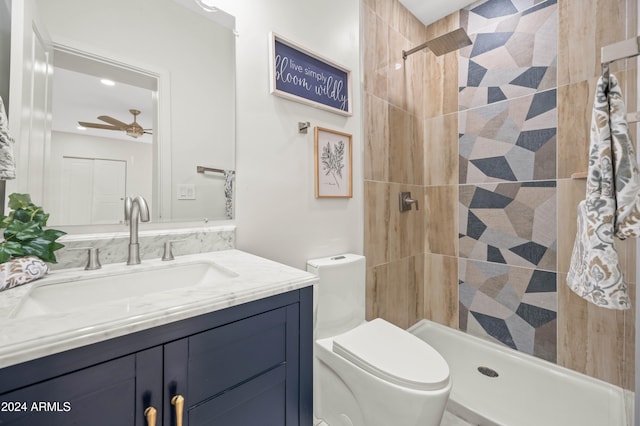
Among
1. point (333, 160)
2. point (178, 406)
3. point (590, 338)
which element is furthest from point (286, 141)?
point (590, 338)

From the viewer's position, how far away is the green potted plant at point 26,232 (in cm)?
74

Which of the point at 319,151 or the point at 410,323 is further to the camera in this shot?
the point at 410,323

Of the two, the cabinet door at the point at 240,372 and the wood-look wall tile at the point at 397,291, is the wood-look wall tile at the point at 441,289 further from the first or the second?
the cabinet door at the point at 240,372

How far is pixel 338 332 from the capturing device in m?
1.42

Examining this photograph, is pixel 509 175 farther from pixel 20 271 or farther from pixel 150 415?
pixel 20 271

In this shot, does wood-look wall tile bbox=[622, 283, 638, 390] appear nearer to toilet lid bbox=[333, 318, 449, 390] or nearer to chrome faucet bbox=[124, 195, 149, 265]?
toilet lid bbox=[333, 318, 449, 390]

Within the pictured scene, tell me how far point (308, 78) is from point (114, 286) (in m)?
1.27

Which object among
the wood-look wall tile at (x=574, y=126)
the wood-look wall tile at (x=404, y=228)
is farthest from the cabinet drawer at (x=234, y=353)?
the wood-look wall tile at (x=574, y=126)

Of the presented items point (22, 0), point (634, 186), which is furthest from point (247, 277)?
point (634, 186)

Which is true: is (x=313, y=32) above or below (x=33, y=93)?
above

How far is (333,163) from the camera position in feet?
5.27

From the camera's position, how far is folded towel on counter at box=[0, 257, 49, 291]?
68 cm

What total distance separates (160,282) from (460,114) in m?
2.19

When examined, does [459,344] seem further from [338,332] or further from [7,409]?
[7,409]
